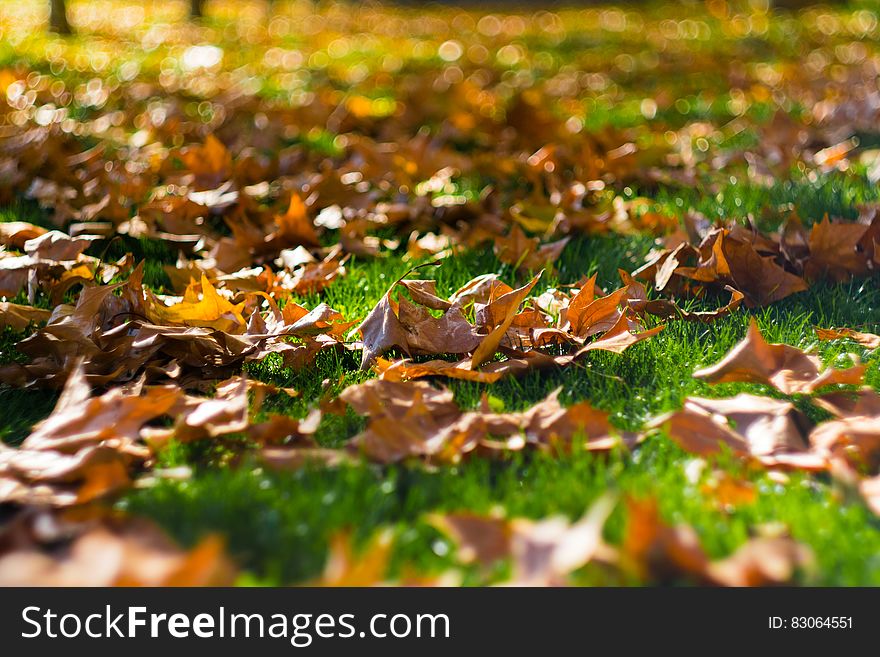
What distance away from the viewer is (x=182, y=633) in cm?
121

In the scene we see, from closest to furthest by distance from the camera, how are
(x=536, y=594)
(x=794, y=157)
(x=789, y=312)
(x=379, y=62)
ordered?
(x=536, y=594)
(x=789, y=312)
(x=794, y=157)
(x=379, y=62)

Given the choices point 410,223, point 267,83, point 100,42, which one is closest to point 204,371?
point 410,223

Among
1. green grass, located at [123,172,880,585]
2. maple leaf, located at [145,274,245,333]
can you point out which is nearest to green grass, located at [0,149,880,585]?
green grass, located at [123,172,880,585]

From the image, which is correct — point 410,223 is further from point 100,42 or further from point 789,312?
point 100,42

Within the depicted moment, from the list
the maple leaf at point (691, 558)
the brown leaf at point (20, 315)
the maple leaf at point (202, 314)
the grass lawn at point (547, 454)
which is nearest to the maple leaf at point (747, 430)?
the grass lawn at point (547, 454)

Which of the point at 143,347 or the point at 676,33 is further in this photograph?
the point at 676,33

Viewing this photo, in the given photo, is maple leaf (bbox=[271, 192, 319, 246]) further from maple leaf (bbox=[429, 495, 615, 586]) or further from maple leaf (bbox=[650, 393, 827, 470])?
maple leaf (bbox=[429, 495, 615, 586])

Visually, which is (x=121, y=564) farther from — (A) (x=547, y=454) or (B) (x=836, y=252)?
(B) (x=836, y=252)

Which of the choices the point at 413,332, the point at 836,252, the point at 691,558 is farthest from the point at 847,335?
the point at 691,558

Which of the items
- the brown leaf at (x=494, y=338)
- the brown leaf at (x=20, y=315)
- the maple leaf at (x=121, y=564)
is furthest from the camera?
the brown leaf at (x=20, y=315)

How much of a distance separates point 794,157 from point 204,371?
2.84 m

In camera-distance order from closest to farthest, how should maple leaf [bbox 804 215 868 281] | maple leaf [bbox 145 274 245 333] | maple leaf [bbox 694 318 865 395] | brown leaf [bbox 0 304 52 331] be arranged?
1. maple leaf [bbox 694 318 865 395]
2. maple leaf [bbox 145 274 245 333]
3. brown leaf [bbox 0 304 52 331]
4. maple leaf [bbox 804 215 868 281]

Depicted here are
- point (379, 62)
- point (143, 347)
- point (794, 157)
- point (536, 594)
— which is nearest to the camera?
point (536, 594)

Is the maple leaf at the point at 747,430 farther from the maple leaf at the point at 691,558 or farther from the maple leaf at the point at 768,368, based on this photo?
the maple leaf at the point at 691,558
